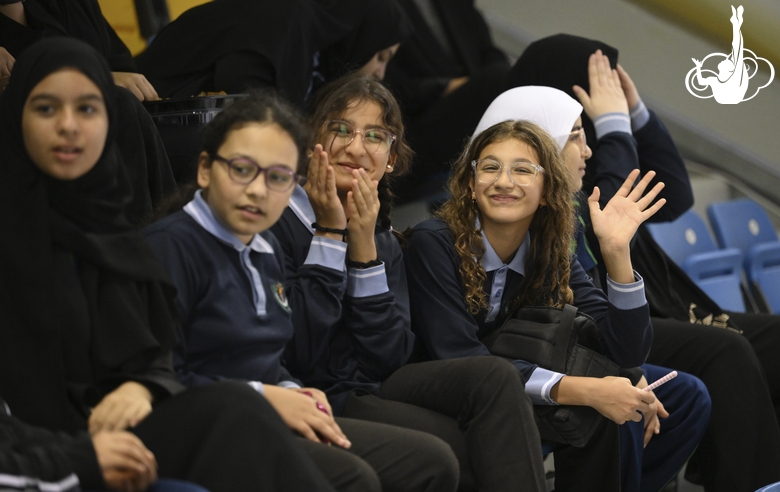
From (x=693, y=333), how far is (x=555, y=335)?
27.2 inches

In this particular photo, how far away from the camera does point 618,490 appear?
2.06m

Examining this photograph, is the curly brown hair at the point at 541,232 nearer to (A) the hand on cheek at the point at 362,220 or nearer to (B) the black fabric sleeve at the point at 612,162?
(A) the hand on cheek at the point at 362,220

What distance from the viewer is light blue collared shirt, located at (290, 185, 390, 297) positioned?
1.83 metres

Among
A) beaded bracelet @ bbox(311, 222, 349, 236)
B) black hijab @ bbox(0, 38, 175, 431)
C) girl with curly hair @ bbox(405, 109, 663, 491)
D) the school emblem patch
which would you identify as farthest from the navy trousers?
black hijab @ bbox(0, 38, 175, 431)

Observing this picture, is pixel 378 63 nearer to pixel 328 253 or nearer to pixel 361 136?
pixel 361 136

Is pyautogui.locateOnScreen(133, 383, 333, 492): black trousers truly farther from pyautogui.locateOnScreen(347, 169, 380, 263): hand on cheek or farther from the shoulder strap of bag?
the shoulder strap of bag

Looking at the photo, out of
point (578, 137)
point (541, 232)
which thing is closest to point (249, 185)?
point (541, 232)

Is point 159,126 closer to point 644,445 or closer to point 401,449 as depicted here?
point 401,449

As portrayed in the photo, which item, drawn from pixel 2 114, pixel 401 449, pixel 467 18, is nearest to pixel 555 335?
pixel 401 449

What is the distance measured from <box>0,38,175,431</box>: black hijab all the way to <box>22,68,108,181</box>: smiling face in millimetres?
11

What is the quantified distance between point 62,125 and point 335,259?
0.61 meters

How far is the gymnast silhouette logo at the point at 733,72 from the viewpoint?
14.3 ft

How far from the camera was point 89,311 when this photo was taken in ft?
4.68

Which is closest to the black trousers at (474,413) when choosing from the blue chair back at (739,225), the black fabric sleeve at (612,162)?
the black fabric sleeve at (612,162)
